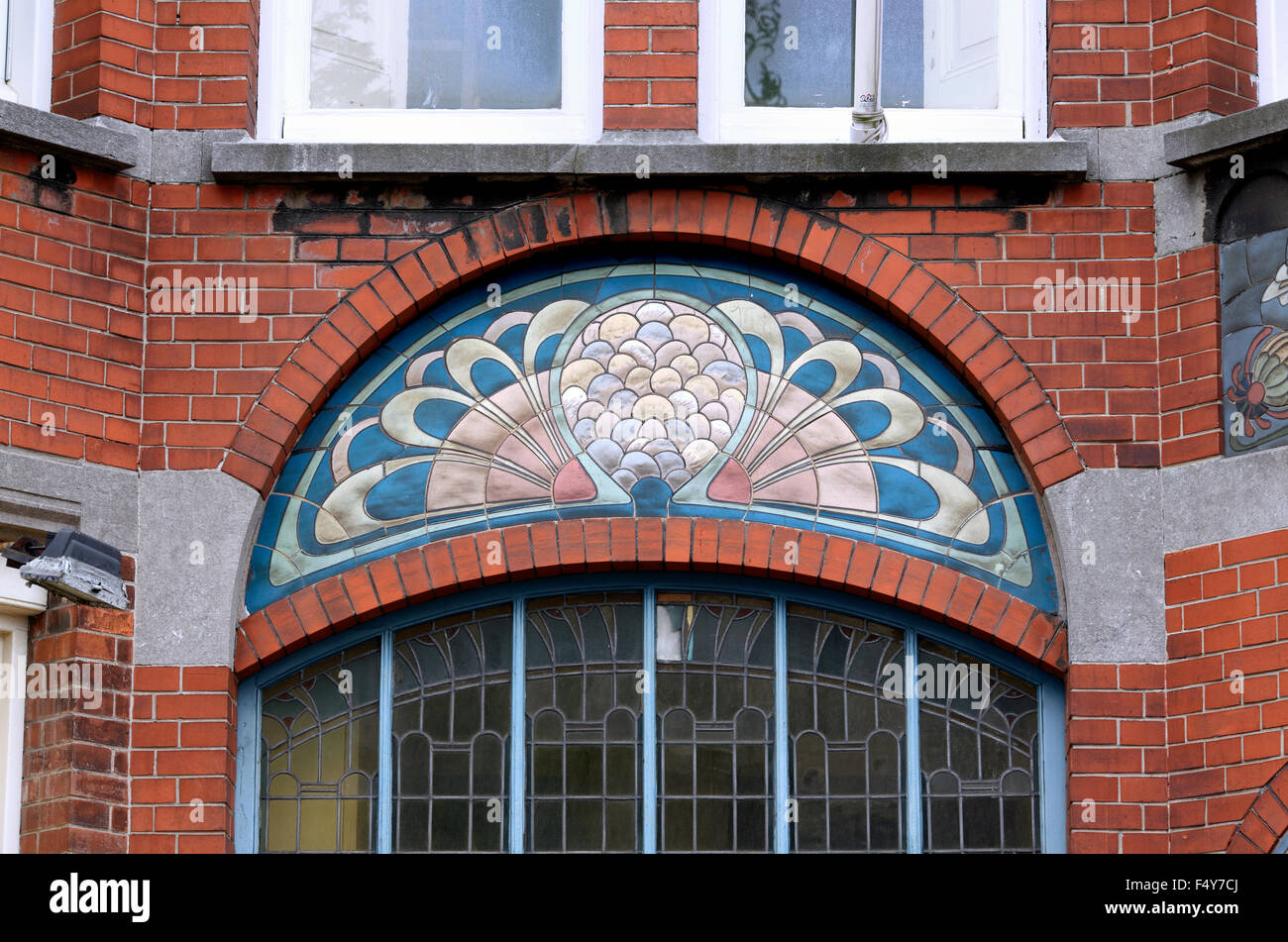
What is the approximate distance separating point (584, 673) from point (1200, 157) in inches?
138

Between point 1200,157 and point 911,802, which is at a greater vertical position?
point 1200,157

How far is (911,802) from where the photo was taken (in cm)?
1044

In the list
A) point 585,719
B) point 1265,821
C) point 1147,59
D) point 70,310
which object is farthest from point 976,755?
point 70,310

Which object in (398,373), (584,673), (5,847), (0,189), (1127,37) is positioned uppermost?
(1127,37)

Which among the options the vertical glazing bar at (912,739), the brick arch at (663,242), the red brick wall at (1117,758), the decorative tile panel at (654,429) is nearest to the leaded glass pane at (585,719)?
the decorative tile panel at (654,429)

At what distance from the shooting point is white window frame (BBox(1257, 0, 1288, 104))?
11.1 metres

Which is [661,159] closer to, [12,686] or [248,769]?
[248,769]

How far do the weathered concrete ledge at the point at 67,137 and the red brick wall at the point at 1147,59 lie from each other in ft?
13.6

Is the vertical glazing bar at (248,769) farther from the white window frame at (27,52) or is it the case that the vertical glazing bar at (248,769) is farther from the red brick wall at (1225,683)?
the red brick wall at (1225,683)

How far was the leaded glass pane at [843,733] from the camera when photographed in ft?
34.2

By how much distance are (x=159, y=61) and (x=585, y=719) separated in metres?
3.57

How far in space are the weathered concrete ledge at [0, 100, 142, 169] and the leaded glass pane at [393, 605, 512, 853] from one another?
246cm

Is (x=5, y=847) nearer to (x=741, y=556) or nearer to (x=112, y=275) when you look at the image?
(x=112, y=275)

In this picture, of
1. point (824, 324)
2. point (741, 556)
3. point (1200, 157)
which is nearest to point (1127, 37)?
point (1200, 157)
